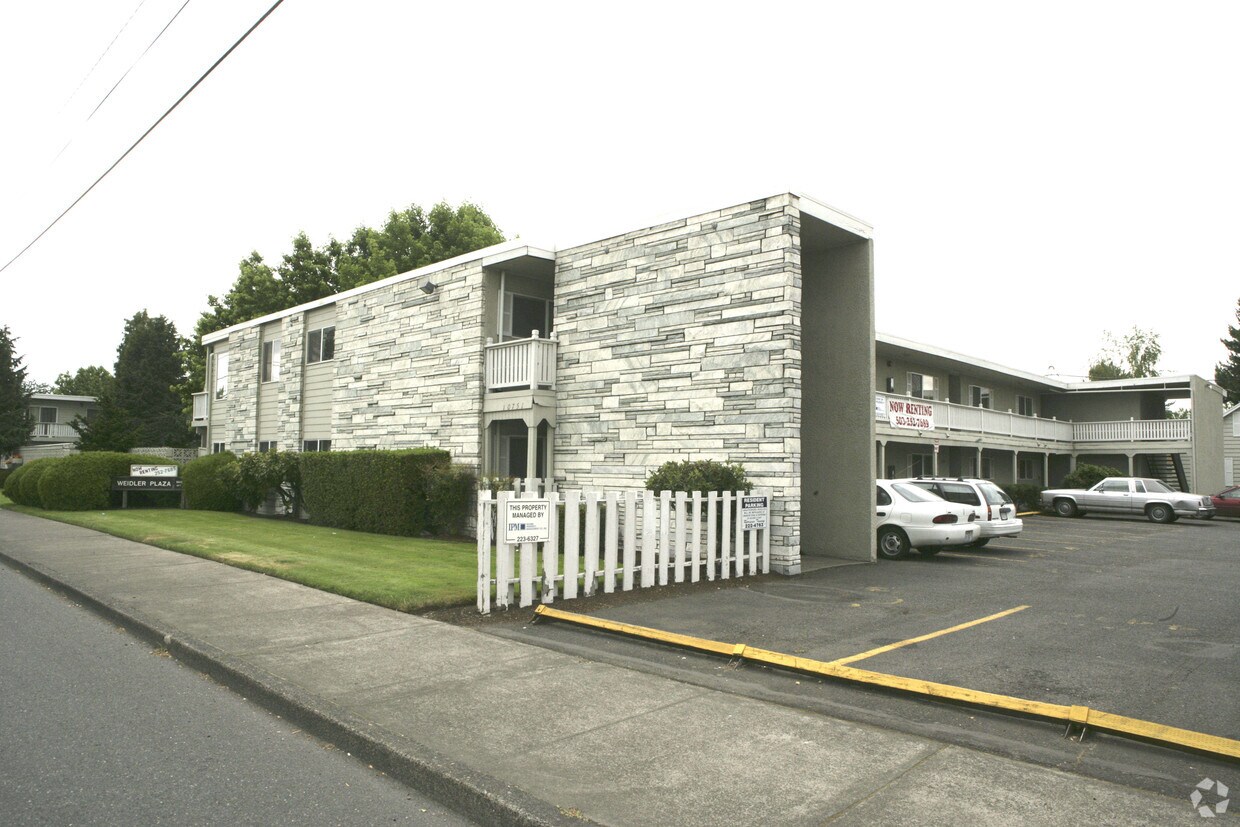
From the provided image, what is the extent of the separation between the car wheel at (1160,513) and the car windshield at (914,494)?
15477 millimetres

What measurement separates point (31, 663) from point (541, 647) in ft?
14.0

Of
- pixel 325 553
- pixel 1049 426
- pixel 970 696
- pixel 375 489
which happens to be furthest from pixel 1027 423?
pixel 970 696

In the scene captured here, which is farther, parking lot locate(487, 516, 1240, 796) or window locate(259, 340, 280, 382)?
window locate(259, 340, 280, 382)

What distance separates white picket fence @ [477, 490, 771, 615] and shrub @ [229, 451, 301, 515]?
12465mm

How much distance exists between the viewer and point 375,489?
702 inches

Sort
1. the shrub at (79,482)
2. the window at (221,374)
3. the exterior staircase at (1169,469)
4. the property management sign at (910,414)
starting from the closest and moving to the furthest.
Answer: the shrub at (79,482) < the property management sign at (910,414) < the window at (221,374) < the exterior staircase at (1169,469)

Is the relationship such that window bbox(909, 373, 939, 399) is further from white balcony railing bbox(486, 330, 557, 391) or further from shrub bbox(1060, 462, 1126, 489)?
white balcony railing bbox(486, 330, 557, 391)

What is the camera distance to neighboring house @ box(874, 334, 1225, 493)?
2714 cm

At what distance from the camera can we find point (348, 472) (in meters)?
18.8

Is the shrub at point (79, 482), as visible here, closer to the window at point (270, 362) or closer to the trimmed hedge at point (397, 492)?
the window at point (270, 362)

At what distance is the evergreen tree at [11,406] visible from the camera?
2096 inches

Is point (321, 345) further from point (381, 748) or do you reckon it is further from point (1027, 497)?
point (1027, 497)

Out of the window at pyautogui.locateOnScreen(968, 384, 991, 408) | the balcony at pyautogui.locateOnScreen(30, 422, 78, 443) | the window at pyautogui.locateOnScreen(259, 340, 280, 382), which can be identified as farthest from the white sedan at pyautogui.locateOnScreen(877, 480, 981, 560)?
the balcony at pyautogui.locateOnScreen(30, 422, 78, 443)

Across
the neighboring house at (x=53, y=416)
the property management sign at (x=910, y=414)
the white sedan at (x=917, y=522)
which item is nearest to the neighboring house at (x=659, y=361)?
the white sedan at (x=917, y=522)
